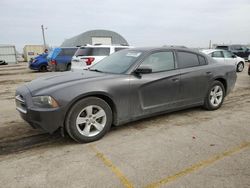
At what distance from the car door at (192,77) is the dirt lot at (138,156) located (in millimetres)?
504

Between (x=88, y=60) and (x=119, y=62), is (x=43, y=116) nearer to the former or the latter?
(x=119, y=62)

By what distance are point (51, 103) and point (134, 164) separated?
1471 millimetres

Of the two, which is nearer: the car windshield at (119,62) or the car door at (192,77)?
the car windshield at (119,62)

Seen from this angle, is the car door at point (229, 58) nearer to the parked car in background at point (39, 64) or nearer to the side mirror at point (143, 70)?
the side mirror at point (143, 70)

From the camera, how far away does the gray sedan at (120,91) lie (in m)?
3.17

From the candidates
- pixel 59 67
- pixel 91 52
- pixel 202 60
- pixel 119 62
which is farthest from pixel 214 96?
pixel 59 67

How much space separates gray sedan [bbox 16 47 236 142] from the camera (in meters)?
3.17

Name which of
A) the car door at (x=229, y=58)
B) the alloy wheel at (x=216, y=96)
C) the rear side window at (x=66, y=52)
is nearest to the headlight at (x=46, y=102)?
the alloy wheel at (x=216, y=96)

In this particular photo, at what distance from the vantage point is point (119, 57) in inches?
175

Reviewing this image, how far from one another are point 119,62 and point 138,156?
1.97 meters

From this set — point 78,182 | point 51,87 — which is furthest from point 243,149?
point 51,87

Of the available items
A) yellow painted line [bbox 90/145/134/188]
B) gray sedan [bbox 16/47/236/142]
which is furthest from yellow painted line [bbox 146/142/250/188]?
gray sedan [bbox 16/47/236/142]

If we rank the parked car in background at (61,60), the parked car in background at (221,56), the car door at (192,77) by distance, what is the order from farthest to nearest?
the parked car in background at (61,60), the parked car in background at (221,56), the car door at (192,77)

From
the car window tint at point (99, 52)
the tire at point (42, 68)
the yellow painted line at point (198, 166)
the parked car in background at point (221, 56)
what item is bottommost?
the yellow painted line at point (198, 166)
